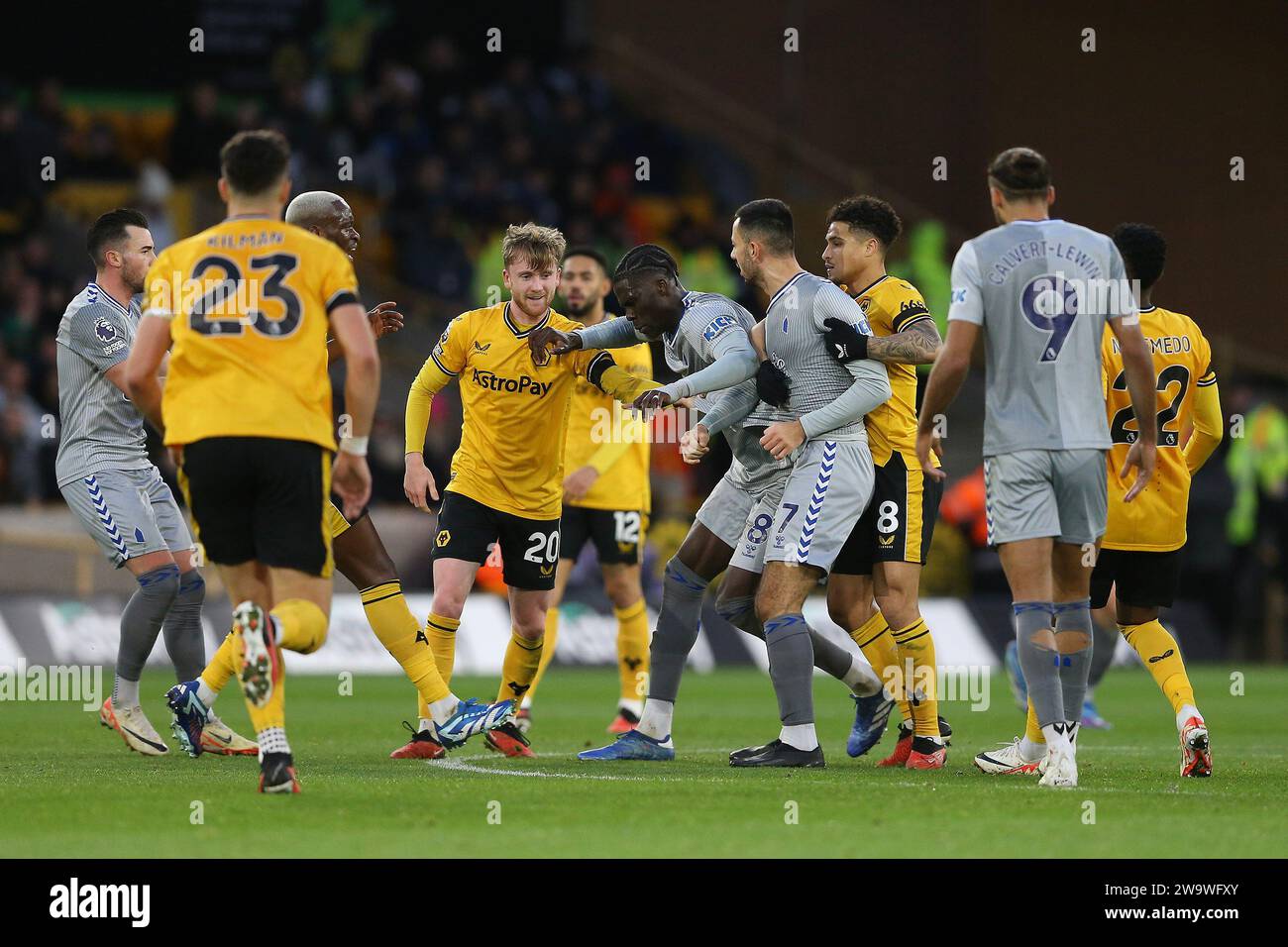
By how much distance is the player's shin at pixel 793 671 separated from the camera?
26.2 feet

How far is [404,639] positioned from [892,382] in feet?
8.73

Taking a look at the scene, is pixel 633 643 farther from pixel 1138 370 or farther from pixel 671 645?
pixel 1138 370

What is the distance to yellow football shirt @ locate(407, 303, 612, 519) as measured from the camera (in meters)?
8.94

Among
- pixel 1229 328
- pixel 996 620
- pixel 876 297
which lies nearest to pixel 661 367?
pixel 996 620

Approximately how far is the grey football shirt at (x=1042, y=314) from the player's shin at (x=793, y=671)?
1319mm

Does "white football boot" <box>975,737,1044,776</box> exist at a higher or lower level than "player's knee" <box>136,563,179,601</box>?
lower

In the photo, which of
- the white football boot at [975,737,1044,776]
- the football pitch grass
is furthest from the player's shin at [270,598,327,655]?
the white football boot at [975,737,1044,776]

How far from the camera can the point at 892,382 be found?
8945 millimetres

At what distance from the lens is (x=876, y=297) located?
8.78 m

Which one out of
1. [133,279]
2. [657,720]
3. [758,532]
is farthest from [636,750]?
[133,279]

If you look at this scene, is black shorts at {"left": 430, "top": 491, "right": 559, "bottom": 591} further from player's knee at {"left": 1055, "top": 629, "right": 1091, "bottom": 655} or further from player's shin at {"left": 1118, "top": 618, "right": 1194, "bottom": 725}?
player's shin at {"left": 1118, "top": 618, "right": 1194, "bottom": 725}

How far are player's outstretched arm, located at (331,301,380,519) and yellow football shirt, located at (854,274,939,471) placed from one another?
2861mm

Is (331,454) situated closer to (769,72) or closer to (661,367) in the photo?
(661,367)
